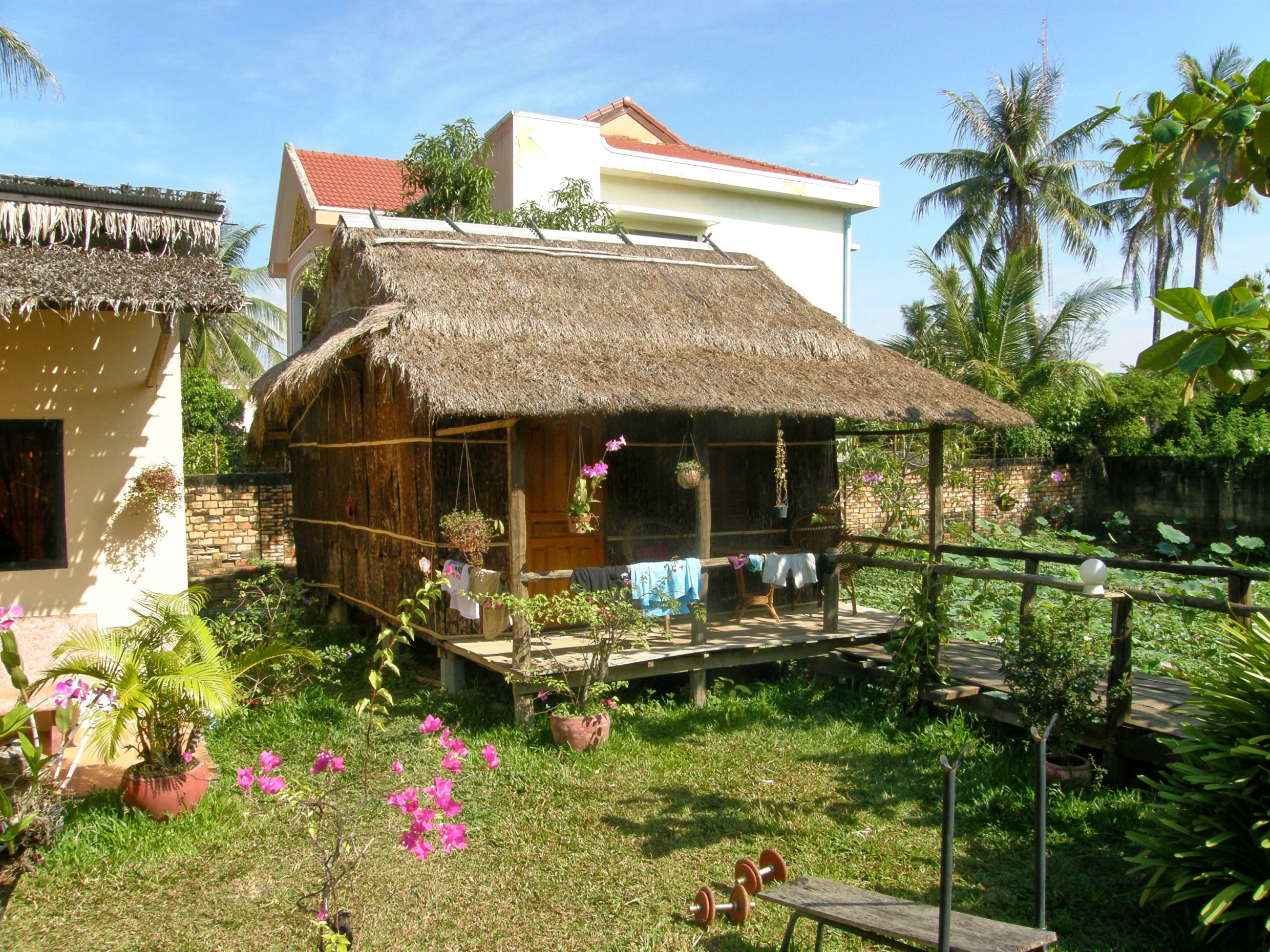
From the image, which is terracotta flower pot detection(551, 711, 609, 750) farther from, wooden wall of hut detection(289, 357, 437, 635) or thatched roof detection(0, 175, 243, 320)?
thatched roof detection(0, 175, 243, 320)

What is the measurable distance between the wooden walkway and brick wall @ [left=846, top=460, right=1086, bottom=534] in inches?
279

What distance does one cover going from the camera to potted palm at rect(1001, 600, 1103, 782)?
5.79m

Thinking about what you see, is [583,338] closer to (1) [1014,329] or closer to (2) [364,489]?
(2) [364,489]

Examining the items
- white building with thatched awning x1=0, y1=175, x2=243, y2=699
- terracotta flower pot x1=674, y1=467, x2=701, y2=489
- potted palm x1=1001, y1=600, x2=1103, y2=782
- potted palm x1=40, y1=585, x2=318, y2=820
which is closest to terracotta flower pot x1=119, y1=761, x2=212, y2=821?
potted palm x1=40, y1=585, x2=318, y2=820

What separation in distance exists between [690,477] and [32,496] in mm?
5073

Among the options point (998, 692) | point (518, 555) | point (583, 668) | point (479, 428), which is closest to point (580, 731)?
point (583, 668)

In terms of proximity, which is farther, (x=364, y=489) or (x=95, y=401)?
(x=364, y=489)

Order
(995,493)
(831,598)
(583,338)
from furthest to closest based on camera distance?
1. (995,493)
2. (831,598)
3. (583,338)

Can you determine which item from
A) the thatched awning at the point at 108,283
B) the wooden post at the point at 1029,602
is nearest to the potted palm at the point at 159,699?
the thatched awning at the point at 108,283

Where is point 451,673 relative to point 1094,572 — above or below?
below

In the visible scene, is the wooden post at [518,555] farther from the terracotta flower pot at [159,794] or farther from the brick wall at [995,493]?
the brick wall at [995,493]

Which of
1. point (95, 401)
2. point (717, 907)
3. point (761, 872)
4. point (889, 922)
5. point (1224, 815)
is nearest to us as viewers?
point (889, 922)

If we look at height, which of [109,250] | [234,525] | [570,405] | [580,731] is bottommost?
[580,731]

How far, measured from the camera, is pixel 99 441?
712cm
